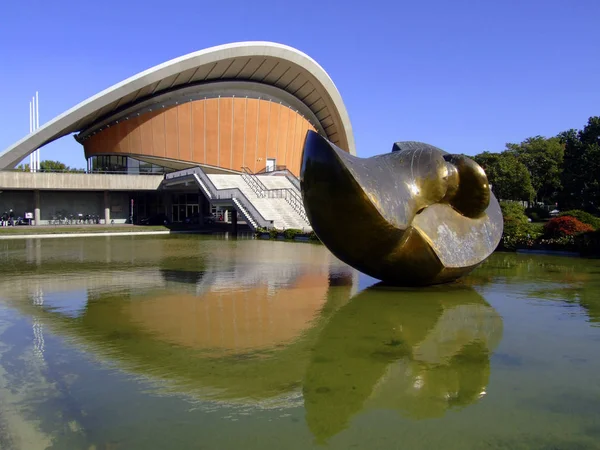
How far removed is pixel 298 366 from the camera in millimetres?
5898

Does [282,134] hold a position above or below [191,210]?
above

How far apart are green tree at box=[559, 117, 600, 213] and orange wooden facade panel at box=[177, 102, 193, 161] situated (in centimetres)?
3161

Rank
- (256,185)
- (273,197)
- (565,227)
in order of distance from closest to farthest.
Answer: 1. (565,227)
2. (273,197)
3. (256,185)

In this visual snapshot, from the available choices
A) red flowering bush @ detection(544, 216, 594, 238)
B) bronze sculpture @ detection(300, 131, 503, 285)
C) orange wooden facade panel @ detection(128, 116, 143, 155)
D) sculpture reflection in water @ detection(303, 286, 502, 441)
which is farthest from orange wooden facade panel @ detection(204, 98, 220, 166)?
sculpture reflection in water @ detection(303, 286, 502, 441)

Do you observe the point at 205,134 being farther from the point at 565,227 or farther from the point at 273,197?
the point at 565,227

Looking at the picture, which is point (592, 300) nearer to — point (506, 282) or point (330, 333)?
point (506, 282)

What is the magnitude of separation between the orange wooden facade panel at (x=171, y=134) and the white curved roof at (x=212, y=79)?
82.9 inches

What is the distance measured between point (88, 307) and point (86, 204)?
3647 centimetres

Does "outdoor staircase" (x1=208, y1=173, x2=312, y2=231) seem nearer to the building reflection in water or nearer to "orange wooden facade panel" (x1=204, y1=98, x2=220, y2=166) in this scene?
"orange wooden facade panel" (x1=204, y1=98, x2=220, y2=166)

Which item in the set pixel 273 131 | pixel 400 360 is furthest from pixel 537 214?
pixel 400 360

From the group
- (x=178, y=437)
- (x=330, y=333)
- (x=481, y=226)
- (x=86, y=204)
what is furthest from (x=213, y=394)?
(x=86, y=204)

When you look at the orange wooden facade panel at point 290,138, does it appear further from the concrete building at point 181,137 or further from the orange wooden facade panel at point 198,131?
the orange wooden facade panel at point 198,131

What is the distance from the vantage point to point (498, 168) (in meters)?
44.5

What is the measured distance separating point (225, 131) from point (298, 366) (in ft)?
139
